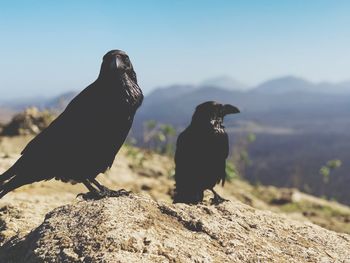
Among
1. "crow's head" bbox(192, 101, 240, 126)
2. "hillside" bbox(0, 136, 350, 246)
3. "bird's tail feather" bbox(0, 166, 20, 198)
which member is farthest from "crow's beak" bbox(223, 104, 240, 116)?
"bird's tail feather" bbox(0, 166, 20, 198)

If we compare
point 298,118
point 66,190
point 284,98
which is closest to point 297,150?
point 298,118

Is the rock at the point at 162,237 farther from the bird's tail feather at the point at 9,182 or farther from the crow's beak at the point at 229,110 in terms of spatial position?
the crow's beak at the point at 229,110

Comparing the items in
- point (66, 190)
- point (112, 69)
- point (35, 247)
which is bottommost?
point (66, 190)

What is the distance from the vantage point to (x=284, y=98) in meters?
164

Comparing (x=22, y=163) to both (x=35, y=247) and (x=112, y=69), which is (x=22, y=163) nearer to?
(x=112, y=69)

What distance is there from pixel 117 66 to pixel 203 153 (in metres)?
1.71

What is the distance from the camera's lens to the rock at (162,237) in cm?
305

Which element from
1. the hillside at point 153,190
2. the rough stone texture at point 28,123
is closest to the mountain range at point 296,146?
the rough stone texture at point 28,123

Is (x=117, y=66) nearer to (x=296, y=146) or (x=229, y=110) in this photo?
(x=229, y=110)

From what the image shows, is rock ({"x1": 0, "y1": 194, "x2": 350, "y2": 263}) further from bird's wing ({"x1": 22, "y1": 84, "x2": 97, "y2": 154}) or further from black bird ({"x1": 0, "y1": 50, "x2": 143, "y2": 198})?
bird's wing ({"x1": 22, "y1": 84, "x2": 97, "y2": 154})

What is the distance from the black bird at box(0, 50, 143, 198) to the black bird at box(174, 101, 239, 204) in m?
1.43

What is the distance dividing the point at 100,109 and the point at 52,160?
616mm

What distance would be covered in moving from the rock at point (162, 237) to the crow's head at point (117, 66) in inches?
42.7

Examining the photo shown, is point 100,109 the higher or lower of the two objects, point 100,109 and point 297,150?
the higher
